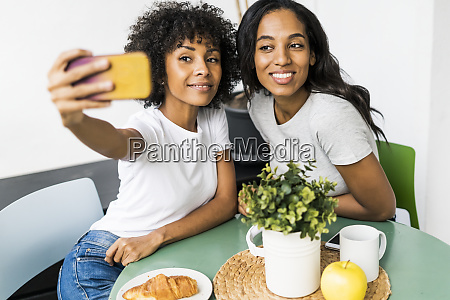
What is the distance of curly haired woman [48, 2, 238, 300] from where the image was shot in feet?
4.09

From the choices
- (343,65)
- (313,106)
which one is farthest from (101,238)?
(343,65)

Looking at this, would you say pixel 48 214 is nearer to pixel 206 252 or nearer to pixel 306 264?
pixel 206 252

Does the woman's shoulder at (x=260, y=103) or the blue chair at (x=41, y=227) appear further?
the woman's shoulder at (x=260, y=103)

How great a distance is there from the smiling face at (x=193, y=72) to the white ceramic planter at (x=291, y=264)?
1.69ft

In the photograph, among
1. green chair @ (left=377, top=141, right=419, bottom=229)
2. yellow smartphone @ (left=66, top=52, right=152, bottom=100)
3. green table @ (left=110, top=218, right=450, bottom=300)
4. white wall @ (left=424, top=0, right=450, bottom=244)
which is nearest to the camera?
yellow smartphone @ (left=66, top=52, right=152, bottom=100)

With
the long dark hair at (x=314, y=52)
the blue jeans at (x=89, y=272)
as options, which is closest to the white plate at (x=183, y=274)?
the blue jeans at (x=89, y=272)

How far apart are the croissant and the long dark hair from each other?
2.40ft

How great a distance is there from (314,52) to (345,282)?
2.57ft

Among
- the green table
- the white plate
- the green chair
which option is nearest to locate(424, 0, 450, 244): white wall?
the green chair

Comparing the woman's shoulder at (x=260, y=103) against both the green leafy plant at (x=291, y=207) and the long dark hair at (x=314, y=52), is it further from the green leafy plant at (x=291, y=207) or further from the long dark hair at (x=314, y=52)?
the green leafy plant at (x=291, y=207)

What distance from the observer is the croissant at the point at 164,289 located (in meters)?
0.97

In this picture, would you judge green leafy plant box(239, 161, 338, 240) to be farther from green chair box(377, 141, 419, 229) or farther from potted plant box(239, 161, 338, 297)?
green chair box(377, 141, 419, 229)

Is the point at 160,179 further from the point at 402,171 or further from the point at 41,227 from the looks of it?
the point at 402,171

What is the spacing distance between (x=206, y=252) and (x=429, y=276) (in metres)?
0.53
